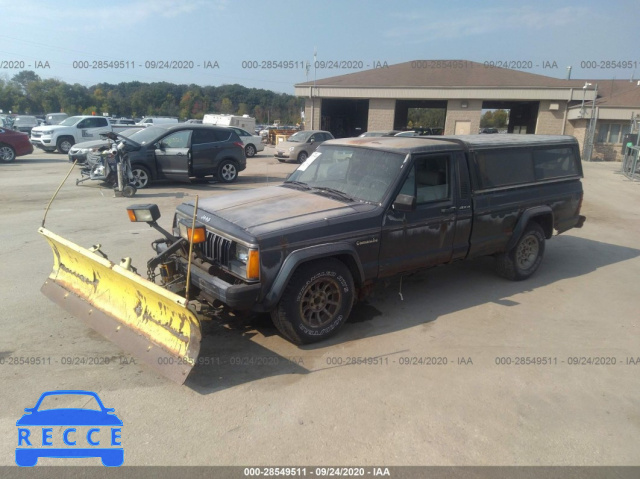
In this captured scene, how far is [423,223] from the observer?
5113 mm

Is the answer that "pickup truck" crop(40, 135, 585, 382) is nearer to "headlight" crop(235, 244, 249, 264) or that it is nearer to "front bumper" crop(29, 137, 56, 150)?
"headlight" crop(235, 244, 249, 264)

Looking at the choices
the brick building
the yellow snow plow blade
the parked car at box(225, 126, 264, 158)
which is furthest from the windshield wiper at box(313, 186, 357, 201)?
the brick building

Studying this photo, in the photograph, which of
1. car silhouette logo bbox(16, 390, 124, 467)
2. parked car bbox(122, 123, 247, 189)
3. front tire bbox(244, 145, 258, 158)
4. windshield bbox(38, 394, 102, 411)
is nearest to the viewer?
car silhouette logo bbox(16, 390, 124, 467)

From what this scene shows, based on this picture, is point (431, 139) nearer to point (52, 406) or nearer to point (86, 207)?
point (52, 406)

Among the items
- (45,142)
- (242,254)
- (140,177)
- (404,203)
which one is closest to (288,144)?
(140,177)

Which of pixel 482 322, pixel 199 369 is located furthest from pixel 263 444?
pixel 482 322

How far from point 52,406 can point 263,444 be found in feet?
5.48

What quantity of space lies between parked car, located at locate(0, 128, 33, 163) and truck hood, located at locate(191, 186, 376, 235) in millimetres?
17585

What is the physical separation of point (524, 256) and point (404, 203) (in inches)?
116

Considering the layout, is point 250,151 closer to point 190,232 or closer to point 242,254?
point 190,232

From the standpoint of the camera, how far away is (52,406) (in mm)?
3508

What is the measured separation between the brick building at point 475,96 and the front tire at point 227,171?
63.0 ft

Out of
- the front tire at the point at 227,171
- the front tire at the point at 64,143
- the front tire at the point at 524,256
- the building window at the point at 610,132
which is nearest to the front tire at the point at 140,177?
the front tire at the point at 227,171

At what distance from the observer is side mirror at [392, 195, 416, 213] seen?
4.61 m
